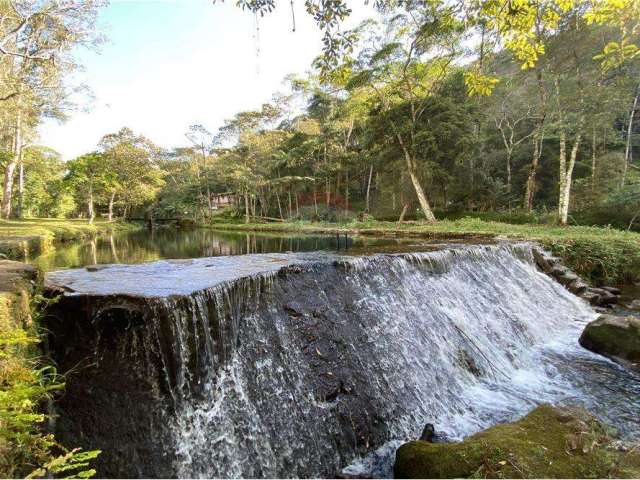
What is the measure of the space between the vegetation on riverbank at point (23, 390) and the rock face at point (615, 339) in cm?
706

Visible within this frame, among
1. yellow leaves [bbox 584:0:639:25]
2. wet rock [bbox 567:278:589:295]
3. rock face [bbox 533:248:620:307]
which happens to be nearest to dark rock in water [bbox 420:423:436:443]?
yellow leaves [bbox 584:0:639:25]

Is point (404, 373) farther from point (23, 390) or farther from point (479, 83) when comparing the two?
point (23, 390)

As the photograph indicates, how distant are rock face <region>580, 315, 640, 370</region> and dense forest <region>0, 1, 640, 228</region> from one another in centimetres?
419

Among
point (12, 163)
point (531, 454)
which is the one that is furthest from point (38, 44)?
point (531, 454)

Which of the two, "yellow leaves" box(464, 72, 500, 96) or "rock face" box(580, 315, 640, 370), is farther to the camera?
"rock face" box(580, 315, 640, 370)

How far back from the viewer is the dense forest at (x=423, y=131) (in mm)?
11677

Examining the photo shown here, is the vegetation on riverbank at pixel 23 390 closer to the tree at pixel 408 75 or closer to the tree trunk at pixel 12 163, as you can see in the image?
the tree at pixel 408 75

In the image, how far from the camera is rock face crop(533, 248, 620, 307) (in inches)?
341

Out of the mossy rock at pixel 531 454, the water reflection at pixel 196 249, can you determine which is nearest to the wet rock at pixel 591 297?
the water reflection at pixel 196 249

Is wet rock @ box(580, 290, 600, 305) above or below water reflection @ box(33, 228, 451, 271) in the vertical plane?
below

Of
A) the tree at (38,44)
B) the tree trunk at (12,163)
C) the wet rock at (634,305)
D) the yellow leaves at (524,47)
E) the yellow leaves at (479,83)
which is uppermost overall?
the tree at (38,44)

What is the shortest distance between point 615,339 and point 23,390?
295 inches

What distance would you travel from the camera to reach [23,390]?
6.23ft

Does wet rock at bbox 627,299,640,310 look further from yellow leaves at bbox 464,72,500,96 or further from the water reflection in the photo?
yellow leaves at bbox 464,72,500,96
